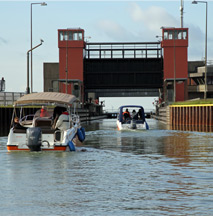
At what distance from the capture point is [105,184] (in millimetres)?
13125

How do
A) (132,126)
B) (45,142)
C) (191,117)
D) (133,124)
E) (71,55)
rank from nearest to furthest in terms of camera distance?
(45,142), (133,124), (132,126), (191,117), (71,55)

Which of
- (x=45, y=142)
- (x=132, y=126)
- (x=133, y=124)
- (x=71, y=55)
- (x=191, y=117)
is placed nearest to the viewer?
(x=45, y=142)

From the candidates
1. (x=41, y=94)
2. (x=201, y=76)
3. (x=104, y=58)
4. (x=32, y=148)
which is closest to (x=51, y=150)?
(x=32, y=148)

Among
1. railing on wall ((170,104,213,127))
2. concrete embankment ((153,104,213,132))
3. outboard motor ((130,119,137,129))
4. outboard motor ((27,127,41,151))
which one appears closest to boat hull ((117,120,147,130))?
outboard motor ((130,119,137,129))

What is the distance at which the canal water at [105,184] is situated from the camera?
10156 millimetres

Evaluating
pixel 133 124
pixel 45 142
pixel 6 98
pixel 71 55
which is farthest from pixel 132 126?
pixel 71 55

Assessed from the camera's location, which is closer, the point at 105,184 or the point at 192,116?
the point at 105,184

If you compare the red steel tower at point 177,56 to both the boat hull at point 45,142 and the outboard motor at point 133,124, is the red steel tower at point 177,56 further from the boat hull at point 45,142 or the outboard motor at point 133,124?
the boat hull at point 45,142

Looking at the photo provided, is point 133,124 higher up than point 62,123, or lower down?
lower down

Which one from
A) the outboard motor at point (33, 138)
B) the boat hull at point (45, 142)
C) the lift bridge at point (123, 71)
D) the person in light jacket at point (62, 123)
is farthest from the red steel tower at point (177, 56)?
the outboard motor at point (33, 138)

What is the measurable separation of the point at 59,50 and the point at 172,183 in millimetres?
74244

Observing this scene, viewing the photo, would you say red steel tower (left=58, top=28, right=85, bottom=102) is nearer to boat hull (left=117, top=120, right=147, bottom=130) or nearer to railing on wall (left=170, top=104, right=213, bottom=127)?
railing on wall (left=170, top=104, right=213, bottom=127)

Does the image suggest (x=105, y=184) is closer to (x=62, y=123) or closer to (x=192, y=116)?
(x=62, y=123)

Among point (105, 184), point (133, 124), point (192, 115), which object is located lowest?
point (105, 184)
